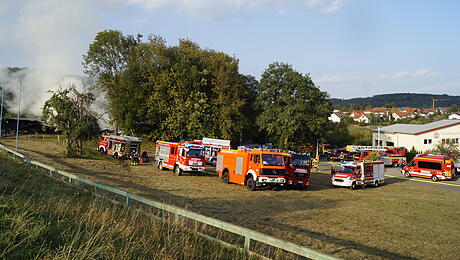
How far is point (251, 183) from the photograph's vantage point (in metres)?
22.7

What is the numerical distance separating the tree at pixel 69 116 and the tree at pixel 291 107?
27.1m

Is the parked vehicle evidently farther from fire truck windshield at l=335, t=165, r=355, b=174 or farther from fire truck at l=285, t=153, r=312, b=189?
fire truck at l=285, t=153, r=312, b=189

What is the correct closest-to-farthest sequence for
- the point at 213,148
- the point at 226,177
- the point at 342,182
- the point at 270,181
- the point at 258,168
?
the point at 270,181, the point at 258,168, the point at 226,177, the point at 342,182, the point at 213,148

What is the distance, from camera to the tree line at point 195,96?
50469mm

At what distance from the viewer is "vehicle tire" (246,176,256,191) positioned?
73.6 feet

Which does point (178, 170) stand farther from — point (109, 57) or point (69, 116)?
point (109, 57)

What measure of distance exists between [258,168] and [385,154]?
35168 millimetres

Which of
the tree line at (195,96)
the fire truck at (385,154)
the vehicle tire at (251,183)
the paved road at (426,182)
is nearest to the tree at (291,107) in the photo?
the tree line at (195,96)

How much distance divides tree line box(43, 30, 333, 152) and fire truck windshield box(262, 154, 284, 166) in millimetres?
27446

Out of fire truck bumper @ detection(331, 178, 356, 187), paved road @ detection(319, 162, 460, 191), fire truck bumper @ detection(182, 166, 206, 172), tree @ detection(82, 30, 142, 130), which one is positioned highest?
tree @ detection(82, 30, 142, 130)

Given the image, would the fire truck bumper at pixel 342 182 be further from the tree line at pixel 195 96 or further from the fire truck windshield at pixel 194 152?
the tree line at pixel 195 96

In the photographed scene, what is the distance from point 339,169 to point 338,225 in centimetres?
1421

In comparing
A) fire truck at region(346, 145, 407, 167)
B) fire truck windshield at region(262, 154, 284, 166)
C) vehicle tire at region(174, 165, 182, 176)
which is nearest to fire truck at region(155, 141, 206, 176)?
vehicle tire at region(174, 165, 182, 176)

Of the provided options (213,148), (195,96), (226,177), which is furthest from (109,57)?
(226,177)
